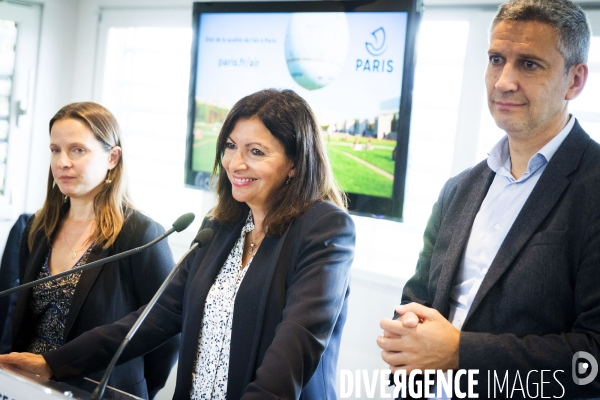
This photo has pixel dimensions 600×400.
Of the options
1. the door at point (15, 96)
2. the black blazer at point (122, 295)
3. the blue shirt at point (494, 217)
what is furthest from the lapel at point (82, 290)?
the door at point (15, 96)

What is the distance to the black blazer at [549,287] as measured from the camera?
55.9 inches

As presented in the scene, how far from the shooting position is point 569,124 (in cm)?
161

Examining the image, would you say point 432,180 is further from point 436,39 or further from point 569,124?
point 569,124

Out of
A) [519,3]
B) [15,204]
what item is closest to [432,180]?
[519,3]

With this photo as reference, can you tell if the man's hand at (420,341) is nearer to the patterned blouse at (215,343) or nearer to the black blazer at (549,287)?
the black blazer at (549,287)

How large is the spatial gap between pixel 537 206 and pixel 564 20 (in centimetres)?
44

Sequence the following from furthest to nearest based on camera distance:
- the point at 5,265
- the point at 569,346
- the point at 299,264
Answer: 1. the point at 5,265
2. the point at 299,264
3. the point at 569,346

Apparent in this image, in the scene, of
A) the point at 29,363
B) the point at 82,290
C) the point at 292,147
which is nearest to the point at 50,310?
the point at 82,290

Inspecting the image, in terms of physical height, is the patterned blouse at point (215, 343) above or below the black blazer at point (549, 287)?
below

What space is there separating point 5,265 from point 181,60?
1.79m

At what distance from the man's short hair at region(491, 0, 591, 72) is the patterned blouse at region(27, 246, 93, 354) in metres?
1.71

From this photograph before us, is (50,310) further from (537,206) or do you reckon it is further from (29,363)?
(537,206)

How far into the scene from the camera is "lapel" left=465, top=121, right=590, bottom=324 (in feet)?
4.99

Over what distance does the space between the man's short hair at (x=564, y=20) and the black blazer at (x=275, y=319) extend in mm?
707
